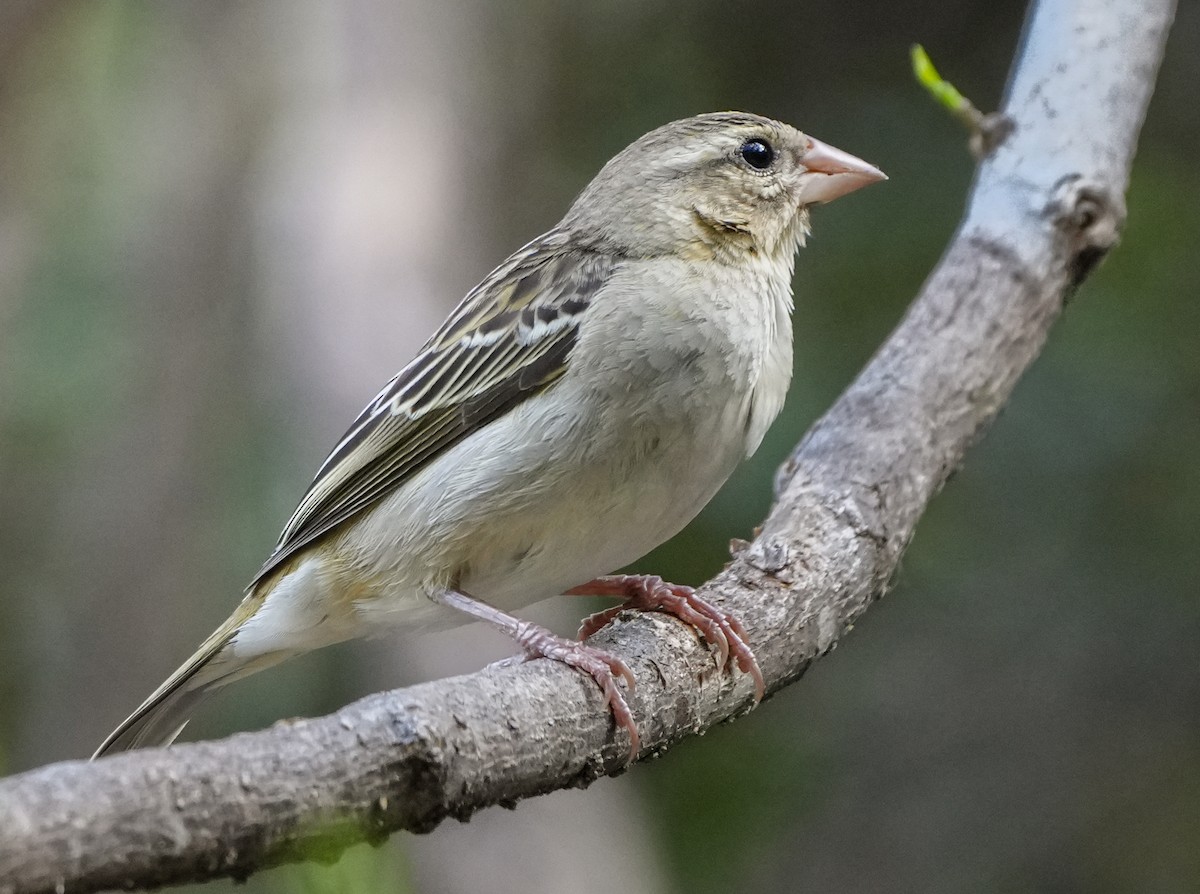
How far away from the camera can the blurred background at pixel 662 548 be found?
16.3 ft

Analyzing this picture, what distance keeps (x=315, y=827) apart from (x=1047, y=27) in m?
3.28

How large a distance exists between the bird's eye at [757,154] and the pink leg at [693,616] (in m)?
1.12

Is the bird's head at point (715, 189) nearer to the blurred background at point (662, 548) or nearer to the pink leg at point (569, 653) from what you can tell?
the pink leg at point (569, 653)

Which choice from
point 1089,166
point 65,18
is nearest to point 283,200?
point 65,18

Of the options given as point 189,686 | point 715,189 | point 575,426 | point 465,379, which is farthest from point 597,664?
point 715,189

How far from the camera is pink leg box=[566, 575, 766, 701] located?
2.72m

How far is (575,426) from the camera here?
9.53 ft

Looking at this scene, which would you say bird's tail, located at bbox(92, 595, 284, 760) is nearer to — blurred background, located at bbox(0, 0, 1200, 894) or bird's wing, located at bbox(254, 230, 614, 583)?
bird's wing, located at bbox(254, 230, 614, 583)

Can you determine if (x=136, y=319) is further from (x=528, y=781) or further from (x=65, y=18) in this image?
(x=528, y=781)

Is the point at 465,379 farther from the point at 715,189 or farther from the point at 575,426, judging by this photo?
the point at 715,189

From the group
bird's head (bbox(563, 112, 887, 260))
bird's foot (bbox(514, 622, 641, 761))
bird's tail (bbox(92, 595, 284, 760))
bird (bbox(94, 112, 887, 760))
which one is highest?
bird's head (bbox(563, 112, 887, 260))

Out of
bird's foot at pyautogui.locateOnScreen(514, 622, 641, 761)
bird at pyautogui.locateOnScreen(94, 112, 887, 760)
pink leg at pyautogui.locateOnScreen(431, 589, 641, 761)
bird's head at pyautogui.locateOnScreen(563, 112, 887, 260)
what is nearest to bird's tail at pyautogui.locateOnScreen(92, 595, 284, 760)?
bird at pyautogui.locateOnScreen(94, 112, 887, 760)

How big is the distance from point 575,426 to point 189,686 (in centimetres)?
122

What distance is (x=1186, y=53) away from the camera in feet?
19.5
